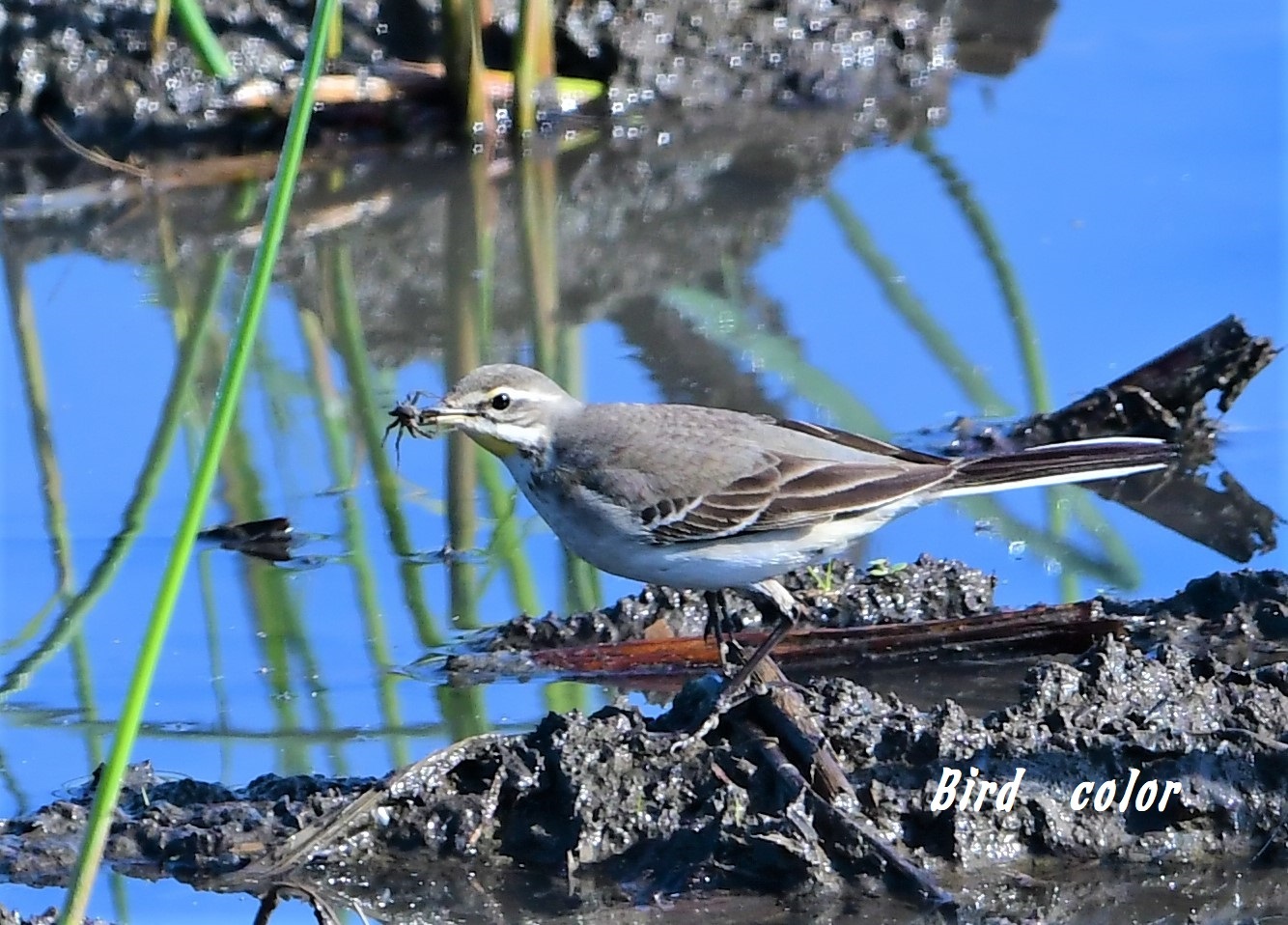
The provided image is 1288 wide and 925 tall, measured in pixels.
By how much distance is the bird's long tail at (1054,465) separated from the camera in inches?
246

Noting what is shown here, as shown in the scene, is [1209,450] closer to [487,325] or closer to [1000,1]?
[487,325]

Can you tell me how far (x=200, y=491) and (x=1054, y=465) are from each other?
3.50m

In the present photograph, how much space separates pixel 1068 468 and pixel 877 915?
183cm

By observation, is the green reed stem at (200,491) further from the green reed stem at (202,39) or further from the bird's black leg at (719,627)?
the green reed stem at (202,39)

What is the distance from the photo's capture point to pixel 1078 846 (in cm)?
531

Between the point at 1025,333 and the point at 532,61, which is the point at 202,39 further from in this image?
the point at 1025,333

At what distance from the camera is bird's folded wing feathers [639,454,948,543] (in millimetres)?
6234

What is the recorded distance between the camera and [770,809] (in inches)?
208

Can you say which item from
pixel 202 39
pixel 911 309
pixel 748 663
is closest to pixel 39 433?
pixel 202 39

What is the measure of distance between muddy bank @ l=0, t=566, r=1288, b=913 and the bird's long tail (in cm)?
79

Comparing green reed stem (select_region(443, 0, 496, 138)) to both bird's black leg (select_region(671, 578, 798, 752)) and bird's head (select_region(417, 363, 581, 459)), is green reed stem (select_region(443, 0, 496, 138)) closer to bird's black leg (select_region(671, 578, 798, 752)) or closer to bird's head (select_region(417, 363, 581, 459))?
bird's head (select_region(417, 363, 581, 459))

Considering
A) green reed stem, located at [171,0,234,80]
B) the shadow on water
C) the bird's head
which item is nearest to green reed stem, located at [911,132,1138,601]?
the shadow on water

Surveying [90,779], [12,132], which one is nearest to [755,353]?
[90,779]

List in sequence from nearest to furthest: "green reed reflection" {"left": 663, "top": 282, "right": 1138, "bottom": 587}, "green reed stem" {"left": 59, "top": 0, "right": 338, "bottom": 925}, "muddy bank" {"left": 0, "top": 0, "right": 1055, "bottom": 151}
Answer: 1. "green reed stem" {"left": 59, "top": 0, "right": 338, "bottom": 925}
2. "green reed reflection" {"left": 663, "top": 282, "right": 1138, "bottom": 587}
3. "muddy bank" {"left": 0, "top": 0, "right": 1055, "bottom": 151}
